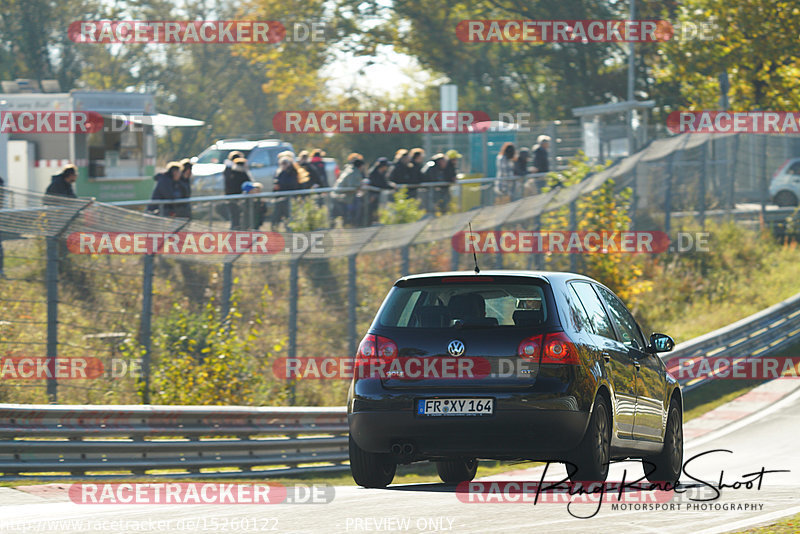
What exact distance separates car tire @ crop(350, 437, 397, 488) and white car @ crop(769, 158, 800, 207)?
967 inches

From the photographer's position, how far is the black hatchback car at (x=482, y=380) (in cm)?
903

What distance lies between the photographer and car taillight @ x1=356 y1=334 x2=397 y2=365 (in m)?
9.30

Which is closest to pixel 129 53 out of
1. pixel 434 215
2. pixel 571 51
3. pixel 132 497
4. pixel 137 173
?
pixel 571 51

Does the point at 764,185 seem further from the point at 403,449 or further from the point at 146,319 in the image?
the point at 403,449

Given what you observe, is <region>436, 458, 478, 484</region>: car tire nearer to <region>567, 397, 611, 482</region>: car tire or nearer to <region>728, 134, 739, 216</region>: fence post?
<region>567, 397, 611, 482</region>: car tire

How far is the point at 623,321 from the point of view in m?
11.0

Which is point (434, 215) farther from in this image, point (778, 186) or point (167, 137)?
point (167, 137)

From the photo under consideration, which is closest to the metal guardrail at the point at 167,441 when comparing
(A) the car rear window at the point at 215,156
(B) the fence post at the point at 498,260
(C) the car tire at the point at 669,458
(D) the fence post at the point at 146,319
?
(D) the fence post at the point at 146,319

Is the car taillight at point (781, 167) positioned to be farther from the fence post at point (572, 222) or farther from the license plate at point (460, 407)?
the license plate at point (460, 407)

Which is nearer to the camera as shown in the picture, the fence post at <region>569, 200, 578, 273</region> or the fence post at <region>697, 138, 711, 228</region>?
the fence post at <region>569, 200, 578, 273</region>

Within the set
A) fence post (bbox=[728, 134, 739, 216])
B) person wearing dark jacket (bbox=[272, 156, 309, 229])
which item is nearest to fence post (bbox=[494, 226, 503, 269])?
person wearing dark jacket (bbox=[272, 156, 309, 229])

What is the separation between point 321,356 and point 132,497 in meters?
8.12

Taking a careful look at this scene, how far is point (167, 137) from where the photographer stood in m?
76.6

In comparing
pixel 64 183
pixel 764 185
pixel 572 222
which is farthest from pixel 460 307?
pixel 764 185
